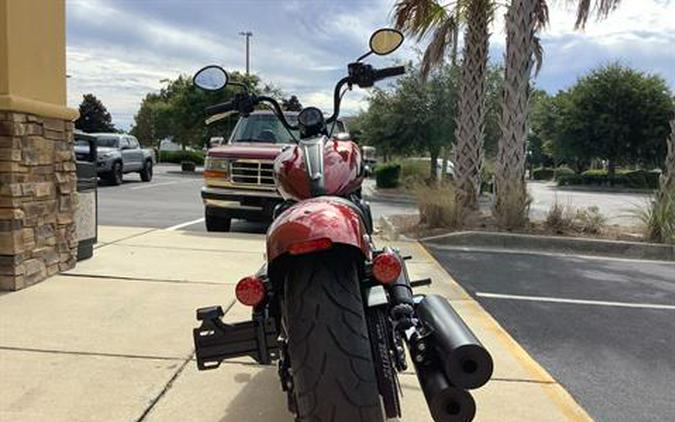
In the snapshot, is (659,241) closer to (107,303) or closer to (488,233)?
(488,233)

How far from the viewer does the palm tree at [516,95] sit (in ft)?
34.7

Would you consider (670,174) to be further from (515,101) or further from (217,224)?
(217,224)

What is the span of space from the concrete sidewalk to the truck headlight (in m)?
3.36

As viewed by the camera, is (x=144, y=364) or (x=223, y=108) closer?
(x=144, y=364)

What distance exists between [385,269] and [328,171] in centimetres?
73

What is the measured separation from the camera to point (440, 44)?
42.4 feet

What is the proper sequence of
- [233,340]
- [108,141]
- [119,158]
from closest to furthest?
[233,340], [119,158], [108,141]

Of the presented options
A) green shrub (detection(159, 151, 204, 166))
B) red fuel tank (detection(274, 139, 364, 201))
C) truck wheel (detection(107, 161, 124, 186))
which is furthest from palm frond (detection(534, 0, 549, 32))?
green shrub (detection(159, 151, 204, 166))

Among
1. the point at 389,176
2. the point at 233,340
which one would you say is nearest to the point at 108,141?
the point at 389,176

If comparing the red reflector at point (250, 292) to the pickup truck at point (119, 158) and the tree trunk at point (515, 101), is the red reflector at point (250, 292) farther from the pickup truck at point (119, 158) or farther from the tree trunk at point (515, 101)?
the pickup truck at point (119, 158)

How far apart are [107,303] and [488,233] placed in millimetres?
6171

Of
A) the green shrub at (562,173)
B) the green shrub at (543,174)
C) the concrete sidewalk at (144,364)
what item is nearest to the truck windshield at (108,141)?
the concrete sidewalk at (144,364)

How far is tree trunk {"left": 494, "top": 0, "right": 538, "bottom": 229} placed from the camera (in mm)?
10578

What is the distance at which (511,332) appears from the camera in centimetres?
516
